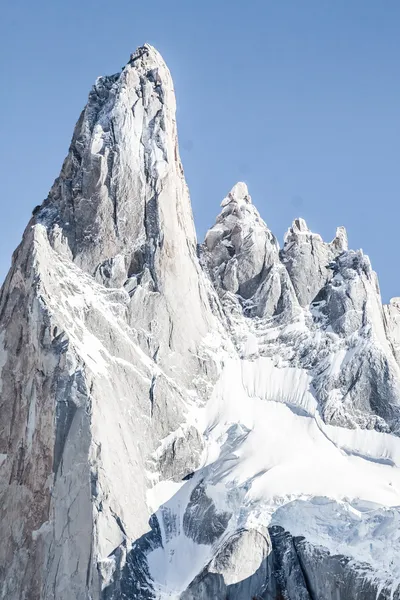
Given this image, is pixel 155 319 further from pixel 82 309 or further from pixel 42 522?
pixel 42 522

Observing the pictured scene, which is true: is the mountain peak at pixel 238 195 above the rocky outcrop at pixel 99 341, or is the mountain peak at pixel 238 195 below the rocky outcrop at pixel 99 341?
above

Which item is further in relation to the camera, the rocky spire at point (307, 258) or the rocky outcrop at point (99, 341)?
the rocky spire at point (307, 258)

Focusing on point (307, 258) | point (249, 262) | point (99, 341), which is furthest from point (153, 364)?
point (307, 258)

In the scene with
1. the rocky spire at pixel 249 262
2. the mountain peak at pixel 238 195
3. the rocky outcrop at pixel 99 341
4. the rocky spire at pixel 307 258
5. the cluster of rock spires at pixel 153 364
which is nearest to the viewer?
the cluster of rock spires at pixel 153 364

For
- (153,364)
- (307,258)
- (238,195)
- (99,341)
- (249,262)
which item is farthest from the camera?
(238,195)

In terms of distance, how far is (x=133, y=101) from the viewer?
12662 cm

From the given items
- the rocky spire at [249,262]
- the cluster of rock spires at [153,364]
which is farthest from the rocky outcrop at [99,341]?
the rocky spire at [249,262]

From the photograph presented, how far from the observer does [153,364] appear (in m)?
112

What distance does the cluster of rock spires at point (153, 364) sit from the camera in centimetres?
9256

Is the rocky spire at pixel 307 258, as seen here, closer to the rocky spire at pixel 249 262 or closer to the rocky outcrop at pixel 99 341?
the rocky spire at pixel 249 262

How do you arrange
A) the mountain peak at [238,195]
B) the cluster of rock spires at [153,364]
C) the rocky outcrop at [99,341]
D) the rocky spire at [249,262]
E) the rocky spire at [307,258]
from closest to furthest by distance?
1. the cluster of rock spires at [153,364]
2. the rocky outcrop at [99,341]
3. the rocky spire at [249,262]
4. the rocky spire at [307,258]
5. the mountain peak at [238,195]

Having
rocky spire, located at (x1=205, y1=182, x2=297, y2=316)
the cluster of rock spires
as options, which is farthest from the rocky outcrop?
rocky spire, located at (x1=205, y1=182, x2=297, y2=316)

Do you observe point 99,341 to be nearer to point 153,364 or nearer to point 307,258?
point 153,364

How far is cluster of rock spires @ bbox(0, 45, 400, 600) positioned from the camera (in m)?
92.6
